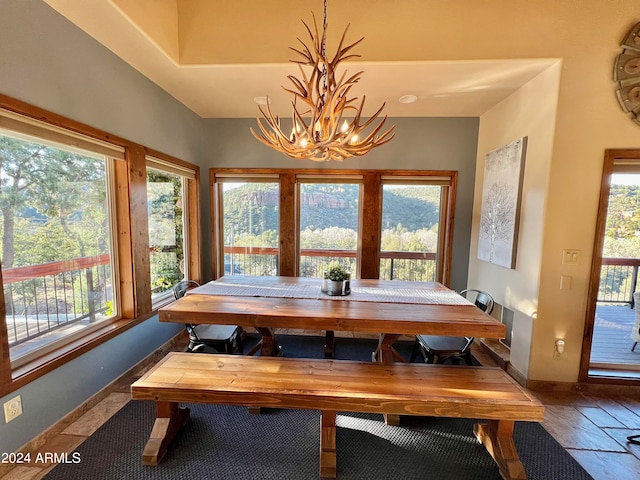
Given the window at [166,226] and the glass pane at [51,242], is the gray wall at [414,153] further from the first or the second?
the glass pane at [51,242]

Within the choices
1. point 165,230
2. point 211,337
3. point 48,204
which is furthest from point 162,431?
point 165,230

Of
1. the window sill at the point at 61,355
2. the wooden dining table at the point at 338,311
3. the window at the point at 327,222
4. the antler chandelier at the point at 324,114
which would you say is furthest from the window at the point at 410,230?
the window sill at the point at 61,355

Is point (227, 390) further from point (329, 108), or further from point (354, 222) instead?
point (354, 222)

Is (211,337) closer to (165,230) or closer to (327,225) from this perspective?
(165,230)

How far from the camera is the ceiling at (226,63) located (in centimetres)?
172

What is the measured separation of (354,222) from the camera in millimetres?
3303

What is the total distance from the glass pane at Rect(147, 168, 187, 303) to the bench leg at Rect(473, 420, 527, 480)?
306cm

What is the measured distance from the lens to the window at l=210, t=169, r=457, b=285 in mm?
3174

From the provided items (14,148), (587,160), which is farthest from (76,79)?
(587,160)

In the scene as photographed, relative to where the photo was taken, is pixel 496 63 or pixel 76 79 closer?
pixel 76 79

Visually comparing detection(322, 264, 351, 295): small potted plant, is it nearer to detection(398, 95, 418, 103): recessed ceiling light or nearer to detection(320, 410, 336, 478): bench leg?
detection(320, 410, 336, 478): bench leg

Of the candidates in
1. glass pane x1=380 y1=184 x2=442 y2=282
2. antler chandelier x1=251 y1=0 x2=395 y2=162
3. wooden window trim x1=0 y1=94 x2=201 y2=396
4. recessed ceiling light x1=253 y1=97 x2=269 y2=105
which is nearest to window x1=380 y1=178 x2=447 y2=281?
Result: glass pane x1=380 y1=184 x2=442 y2=282

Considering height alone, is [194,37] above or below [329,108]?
above

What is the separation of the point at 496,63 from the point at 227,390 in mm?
3037
